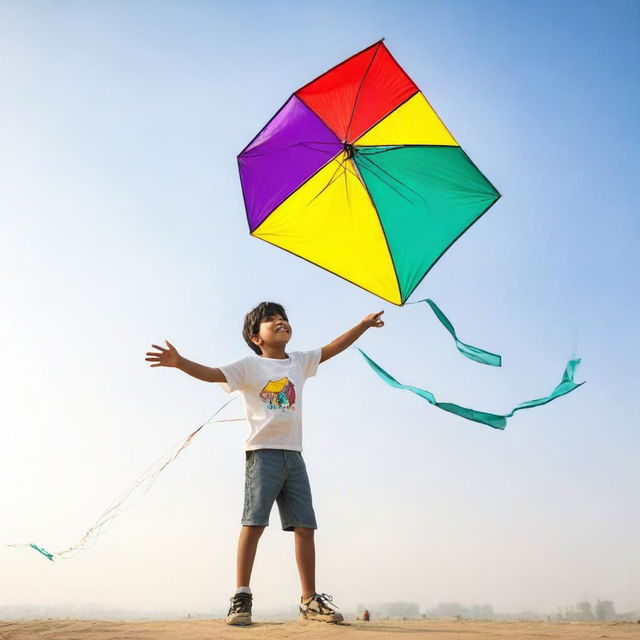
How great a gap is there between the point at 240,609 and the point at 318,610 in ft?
1.63

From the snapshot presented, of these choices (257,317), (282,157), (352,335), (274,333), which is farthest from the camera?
(282,157)

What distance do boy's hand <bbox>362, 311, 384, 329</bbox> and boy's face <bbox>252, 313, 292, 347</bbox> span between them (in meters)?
0.69

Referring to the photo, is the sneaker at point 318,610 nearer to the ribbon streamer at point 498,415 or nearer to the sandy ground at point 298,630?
the sandy ground at point 298,630

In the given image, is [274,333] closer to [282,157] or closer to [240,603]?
[282,157]

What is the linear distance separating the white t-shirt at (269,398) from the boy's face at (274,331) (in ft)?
0.55

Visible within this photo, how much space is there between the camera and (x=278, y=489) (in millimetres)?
4555

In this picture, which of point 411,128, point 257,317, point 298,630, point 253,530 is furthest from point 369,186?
point 298,630

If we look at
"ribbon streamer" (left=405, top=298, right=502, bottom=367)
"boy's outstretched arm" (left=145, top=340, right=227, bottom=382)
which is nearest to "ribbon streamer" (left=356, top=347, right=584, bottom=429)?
"ribbon streamer" (left=405, top=298, right=502, bottom=367)

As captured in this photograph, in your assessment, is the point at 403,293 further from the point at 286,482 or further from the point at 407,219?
the point at 286,482

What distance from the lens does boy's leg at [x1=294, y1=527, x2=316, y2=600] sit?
440cm

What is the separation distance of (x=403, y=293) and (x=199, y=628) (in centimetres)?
310

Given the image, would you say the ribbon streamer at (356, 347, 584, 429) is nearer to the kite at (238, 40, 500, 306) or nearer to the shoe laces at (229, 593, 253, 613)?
the kite at (238, 40, 500, 306)

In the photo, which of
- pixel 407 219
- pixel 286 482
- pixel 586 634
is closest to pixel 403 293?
pixel 407 219

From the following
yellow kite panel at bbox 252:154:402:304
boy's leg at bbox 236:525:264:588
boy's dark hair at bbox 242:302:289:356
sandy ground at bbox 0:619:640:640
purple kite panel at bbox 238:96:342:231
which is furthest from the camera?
yellow kite panel at bbox 252:154:402:304
